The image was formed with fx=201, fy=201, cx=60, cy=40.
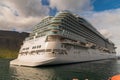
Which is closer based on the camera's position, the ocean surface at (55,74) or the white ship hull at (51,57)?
the ocean surface at (55,74)

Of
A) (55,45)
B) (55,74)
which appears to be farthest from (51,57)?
(55,74)

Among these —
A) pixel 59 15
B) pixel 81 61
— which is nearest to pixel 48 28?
pixel 59 15

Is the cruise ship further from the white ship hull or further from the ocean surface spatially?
the ocean surface

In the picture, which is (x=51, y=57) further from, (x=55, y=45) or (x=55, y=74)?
(x=55, y=74)

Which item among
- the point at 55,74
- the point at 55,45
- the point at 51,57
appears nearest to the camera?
the point at 55,74

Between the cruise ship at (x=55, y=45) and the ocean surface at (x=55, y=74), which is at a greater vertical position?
the cruise ship at (x=55, y=45)

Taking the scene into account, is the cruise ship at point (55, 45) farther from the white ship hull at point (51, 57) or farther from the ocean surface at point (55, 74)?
the ocean surface at point (55, 74)

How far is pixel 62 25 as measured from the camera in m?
75.6

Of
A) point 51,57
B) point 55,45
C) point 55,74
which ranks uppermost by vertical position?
point 55,45

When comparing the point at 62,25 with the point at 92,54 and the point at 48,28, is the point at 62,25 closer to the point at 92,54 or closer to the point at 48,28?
the point at 48,28

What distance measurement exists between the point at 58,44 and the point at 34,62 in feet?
34.2

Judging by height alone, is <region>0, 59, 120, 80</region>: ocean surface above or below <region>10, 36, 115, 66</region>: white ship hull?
below

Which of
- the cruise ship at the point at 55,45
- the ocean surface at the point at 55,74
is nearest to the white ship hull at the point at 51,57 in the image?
the cruise ship at the point at 55,45

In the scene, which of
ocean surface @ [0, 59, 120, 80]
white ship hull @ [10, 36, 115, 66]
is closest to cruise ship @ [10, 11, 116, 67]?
white ship hull @ [10, 36, 115, 66]
